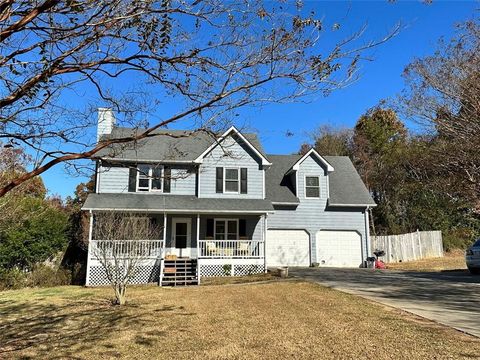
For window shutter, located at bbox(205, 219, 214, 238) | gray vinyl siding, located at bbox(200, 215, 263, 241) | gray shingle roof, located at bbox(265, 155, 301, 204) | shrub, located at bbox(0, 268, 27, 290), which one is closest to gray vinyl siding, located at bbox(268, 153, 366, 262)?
gray shingle roof, located at bbox(265, 155, 301, 204)

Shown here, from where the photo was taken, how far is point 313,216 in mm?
21828

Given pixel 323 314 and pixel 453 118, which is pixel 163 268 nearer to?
pixel 323 314

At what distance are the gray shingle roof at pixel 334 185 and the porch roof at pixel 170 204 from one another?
2.49 metres

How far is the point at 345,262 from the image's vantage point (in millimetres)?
21891

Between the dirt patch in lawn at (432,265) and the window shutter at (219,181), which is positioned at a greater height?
the window shutter at (219,181)

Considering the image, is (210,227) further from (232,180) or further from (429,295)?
(429,295)

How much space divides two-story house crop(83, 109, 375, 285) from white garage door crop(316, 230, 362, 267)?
56mm

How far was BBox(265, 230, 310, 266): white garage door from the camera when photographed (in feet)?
70.6

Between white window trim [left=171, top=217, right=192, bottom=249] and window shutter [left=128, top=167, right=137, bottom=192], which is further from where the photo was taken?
white window trim [left=171, top=217, right=192, bottom=249]

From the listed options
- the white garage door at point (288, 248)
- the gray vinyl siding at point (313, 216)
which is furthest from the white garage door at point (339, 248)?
the white garage door at point (288, 248)

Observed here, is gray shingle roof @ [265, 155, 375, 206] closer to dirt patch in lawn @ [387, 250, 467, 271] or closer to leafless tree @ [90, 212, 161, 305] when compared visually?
dirt patch in lawn @ [387, 250, 467, 271]

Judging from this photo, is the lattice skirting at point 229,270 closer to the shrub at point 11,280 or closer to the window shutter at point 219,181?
the window shutter at point 219,181

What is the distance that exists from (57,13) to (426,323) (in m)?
7.98

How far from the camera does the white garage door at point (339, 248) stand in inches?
858
